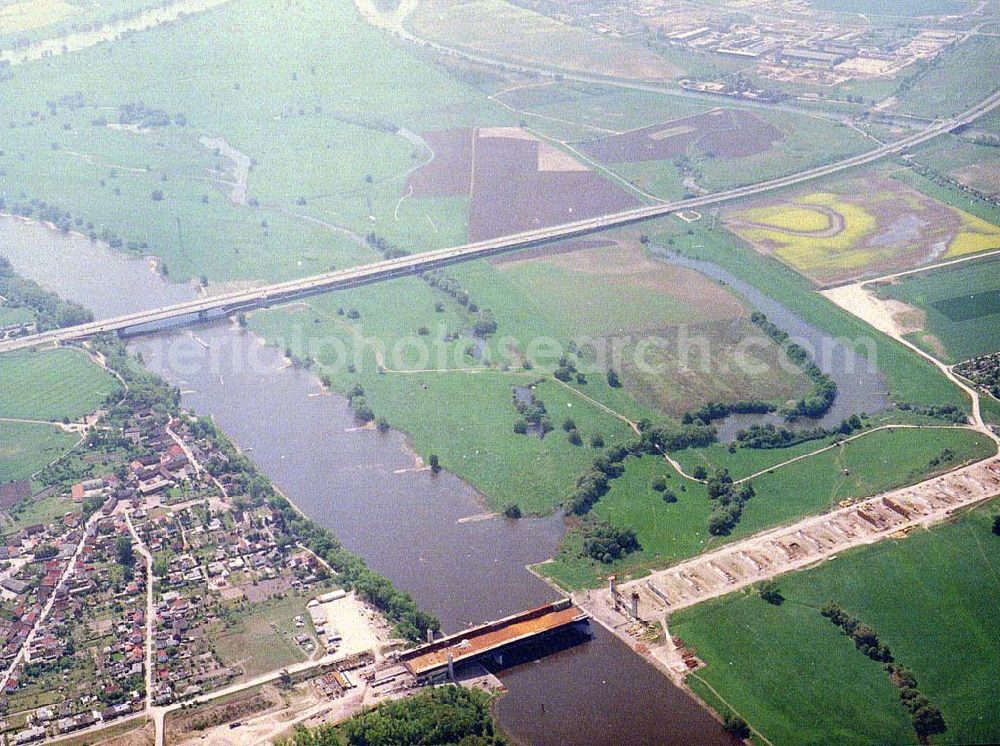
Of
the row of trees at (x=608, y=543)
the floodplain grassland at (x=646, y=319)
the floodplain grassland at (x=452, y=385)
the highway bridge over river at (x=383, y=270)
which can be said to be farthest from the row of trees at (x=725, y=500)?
the highway bridge over river at (x=383, y=270)

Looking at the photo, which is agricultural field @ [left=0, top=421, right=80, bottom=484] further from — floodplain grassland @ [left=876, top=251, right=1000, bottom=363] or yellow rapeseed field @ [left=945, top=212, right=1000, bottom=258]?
yellow rapeseed field @ [left=945, top=212, right=1000, bottom=258]

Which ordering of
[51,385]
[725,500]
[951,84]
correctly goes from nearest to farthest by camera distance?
[725,500] → [51,385] → [951,84]

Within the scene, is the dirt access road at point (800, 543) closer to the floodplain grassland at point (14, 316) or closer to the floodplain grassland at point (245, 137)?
the floodplain grassland at point (245, 137)

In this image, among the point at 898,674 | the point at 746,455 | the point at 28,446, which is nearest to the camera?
the point at 898,674

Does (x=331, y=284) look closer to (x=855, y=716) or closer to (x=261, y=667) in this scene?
(x=261, y=667)

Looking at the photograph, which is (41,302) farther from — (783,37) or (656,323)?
(783,37)

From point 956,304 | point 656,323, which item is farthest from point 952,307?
point 656,323

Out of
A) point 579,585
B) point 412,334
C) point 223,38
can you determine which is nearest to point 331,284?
point 412,334

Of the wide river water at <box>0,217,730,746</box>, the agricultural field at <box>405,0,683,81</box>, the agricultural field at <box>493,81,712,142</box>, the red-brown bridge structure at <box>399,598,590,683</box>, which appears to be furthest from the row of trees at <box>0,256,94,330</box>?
the agricultural field at <box>405,0,683,81</box>
